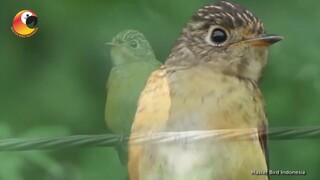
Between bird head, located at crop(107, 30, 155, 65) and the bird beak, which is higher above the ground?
bird head, located at crop(107, 30, 155, 65)

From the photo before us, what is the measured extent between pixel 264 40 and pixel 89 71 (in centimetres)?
59

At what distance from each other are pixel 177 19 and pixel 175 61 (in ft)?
0.47

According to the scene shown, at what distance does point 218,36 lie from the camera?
114 inches

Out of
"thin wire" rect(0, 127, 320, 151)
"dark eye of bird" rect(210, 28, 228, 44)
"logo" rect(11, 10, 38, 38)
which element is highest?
"logo" rect(11, 10, 38, 38)

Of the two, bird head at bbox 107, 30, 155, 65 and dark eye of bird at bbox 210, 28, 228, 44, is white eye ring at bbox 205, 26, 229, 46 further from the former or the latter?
bird head at bbox 107, 30, 155, 65

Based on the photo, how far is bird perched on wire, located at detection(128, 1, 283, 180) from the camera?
289 cm

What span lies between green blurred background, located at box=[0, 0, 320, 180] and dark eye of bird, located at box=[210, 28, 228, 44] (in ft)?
0.38

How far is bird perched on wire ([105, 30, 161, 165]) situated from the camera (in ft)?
9.65

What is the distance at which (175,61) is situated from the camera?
2.95 m

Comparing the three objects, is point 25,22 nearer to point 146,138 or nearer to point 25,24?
point 25,24

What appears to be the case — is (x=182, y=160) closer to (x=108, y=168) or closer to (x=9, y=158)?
(x=108, y=168)

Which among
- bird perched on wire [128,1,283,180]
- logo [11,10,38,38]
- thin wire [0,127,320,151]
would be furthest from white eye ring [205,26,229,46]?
logo [11,10,38,38]

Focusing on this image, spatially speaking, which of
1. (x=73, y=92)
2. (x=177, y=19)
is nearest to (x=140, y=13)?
(x=177, y=19)

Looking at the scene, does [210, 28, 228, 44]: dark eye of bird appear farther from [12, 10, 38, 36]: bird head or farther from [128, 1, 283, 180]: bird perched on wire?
[12, 10, 38, 36]: bird head
